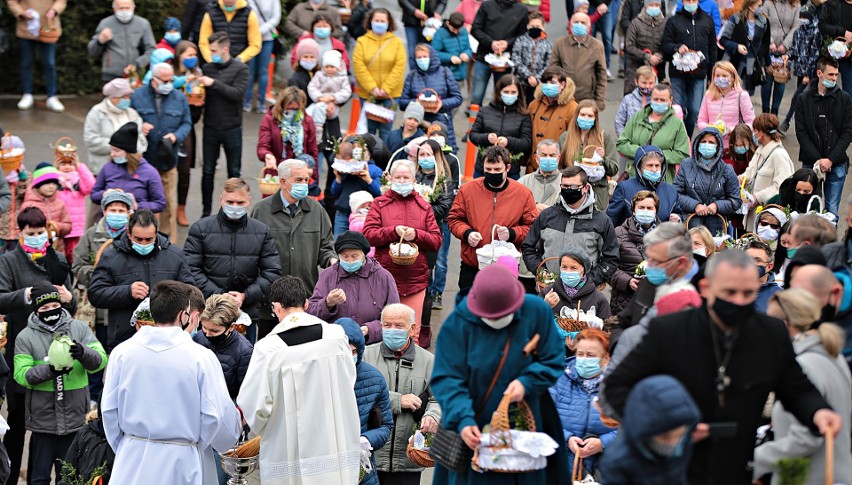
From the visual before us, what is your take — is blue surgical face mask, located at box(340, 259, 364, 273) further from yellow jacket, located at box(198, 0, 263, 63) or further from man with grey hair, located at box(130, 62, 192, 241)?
yellow jacket, located at box(198, 0, 263, 63)

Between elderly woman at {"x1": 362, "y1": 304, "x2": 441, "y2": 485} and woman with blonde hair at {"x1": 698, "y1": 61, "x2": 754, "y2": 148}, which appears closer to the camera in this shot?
elderly woman at {"x1": 362, "y1": 304, "x2": 441, "y2": 485}

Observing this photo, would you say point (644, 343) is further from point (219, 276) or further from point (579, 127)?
point (579, 127)

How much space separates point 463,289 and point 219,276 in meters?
2.13

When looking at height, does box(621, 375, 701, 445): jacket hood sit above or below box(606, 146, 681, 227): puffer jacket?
above

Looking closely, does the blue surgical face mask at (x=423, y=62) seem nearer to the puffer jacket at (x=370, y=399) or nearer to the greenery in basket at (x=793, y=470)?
the puffer jacket at (x=370, y=399)

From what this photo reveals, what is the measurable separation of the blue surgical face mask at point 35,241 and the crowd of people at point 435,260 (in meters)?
0.02

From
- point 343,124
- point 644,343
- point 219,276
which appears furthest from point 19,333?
point 343,124

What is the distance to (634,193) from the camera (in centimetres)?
1186

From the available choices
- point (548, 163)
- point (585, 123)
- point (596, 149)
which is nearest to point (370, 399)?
point (548, 163)

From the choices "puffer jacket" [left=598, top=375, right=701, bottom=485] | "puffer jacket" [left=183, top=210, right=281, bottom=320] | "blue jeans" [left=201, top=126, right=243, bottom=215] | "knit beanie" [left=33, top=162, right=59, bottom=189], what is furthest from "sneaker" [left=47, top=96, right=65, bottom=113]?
"puffer jacket" [left=598, top=375, right=701, bottom=485]

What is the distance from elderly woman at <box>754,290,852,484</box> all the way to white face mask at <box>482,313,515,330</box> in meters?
1.31

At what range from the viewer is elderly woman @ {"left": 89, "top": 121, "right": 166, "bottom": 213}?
12.5 metres

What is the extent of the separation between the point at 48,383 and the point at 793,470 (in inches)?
223

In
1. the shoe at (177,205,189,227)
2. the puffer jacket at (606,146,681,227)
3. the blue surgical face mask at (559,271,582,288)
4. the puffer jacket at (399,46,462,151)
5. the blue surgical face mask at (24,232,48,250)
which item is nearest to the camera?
the blue surgical face mask at (559,271,582,288)
